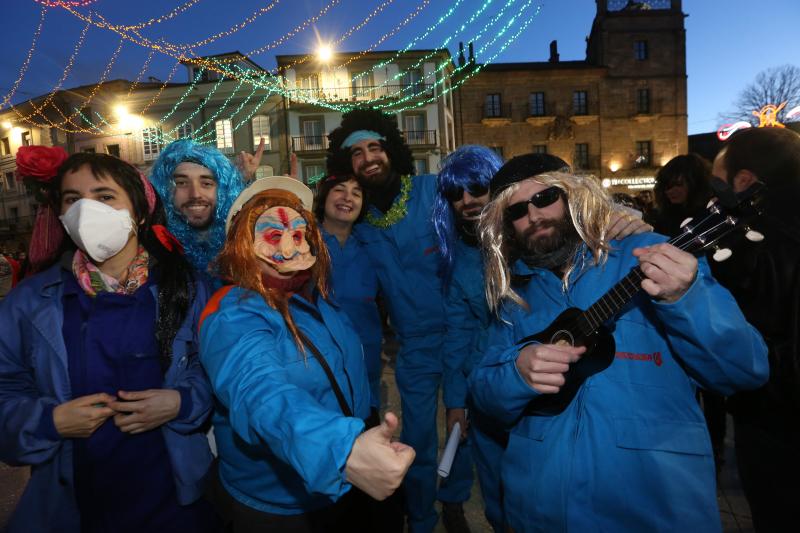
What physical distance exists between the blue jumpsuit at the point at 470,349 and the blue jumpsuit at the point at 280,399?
0.99 metres

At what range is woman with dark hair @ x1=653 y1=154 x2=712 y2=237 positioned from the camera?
4129mm

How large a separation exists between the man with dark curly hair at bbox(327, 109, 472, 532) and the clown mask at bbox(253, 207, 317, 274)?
137cm

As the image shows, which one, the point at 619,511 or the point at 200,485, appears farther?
the point at 200,485

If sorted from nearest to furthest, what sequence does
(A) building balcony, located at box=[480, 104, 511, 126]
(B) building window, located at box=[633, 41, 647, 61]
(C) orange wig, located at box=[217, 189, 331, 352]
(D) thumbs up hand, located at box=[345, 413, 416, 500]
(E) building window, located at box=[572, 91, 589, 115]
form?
1. (D) thumbs up hand, located at box=[345, 413, 416, 500]
2. (C) orange wig, located at box=[217, 189, 331, 352]
3. (A) building balcony, located at box=[480, 104, 511, 126]
4. (B) building window, located at box=[633, 41, 647, 61]
5. (E) building window, located at box=[572, 91, 589, 115]

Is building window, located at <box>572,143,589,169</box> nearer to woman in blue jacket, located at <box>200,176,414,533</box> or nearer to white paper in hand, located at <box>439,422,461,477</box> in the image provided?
white paper in hand, located at <box>439,422,461,477</box>

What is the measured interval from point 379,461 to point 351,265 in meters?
→ 2.31

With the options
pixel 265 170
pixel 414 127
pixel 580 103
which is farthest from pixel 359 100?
pixel 580 103

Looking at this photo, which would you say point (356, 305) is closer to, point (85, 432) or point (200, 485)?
point (200, 485)

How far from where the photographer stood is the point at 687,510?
1.38 meters

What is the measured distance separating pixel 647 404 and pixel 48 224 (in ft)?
8.55

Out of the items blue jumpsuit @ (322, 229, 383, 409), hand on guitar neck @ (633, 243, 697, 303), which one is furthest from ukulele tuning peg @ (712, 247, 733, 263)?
blue jumpsuit @ (322, 229, 383, 409)

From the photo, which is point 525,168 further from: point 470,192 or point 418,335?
point 418,335

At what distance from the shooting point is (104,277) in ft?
6.11

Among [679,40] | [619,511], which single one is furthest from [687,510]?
[679,40]
